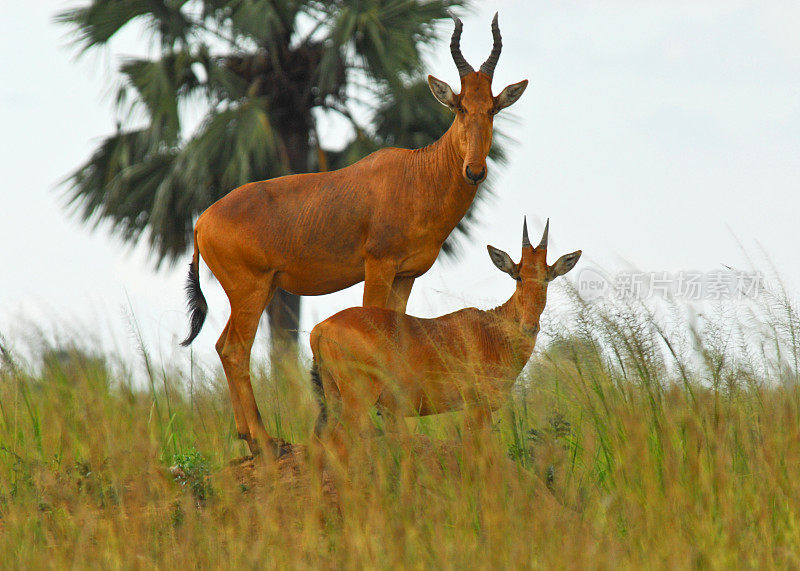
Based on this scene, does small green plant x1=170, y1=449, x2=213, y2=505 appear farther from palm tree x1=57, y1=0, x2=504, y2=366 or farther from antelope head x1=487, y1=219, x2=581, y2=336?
palm tree x1=57, y1=0, x2=504, y2=366

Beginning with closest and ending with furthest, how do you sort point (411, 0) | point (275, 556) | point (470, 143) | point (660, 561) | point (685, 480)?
point (660, 561) < point (275, 556) < point (685, 480) < point (470, 143) < point (411, 0)

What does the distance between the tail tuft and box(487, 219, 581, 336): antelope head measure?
259cm

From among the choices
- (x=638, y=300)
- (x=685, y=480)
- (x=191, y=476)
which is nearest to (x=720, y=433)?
(x=685, y=480)

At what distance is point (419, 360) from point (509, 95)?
1876 millimetres

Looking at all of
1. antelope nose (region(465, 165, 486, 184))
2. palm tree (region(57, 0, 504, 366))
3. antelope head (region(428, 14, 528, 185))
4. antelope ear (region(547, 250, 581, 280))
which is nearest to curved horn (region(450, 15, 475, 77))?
antelope head (region(428, 14, 528, 185))

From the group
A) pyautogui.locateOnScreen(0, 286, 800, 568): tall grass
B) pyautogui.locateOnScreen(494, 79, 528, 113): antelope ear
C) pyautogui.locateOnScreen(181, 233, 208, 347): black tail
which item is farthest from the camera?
pyautogui.locateOnScreen(181, 233, 208, 347): black tail

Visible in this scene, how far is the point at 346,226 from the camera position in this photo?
239 inches

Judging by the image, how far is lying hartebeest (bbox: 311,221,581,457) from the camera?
Result: 4.97m

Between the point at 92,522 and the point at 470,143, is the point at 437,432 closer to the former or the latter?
the point at 470,143

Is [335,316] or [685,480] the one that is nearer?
[685,480]

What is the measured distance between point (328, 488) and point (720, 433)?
2.26 meters

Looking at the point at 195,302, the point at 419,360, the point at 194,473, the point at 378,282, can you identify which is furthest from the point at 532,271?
the point at 195,302

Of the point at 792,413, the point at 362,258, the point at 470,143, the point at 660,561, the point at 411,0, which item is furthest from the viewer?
the point at 411,0

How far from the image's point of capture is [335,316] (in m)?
5.15
